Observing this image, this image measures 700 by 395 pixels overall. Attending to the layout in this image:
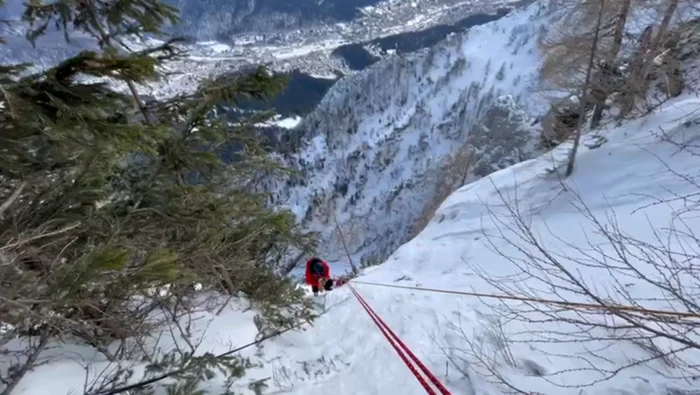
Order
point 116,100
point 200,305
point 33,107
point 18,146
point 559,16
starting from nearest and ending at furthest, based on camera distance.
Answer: point 33,107 < point 116,100 < point 18,146 < point 200,305 < point 559,16

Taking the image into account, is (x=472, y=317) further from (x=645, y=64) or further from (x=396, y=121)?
(x=396, y=121)

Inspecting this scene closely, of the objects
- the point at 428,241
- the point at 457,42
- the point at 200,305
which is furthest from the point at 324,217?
the point at 457,42

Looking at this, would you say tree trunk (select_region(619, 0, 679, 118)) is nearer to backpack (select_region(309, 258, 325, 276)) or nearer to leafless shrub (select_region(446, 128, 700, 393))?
leafless shrub (select_region(446, 128, 700, 393))

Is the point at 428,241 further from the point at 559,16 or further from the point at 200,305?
the point at 200,305

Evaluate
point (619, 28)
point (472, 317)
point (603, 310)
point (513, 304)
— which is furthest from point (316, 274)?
A: point (619, 28)

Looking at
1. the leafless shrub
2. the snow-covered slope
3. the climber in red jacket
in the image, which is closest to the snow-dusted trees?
the leafless shrub

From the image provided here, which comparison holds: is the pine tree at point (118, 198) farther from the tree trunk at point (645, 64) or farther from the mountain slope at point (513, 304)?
the tree trunk at point (645, 64)
